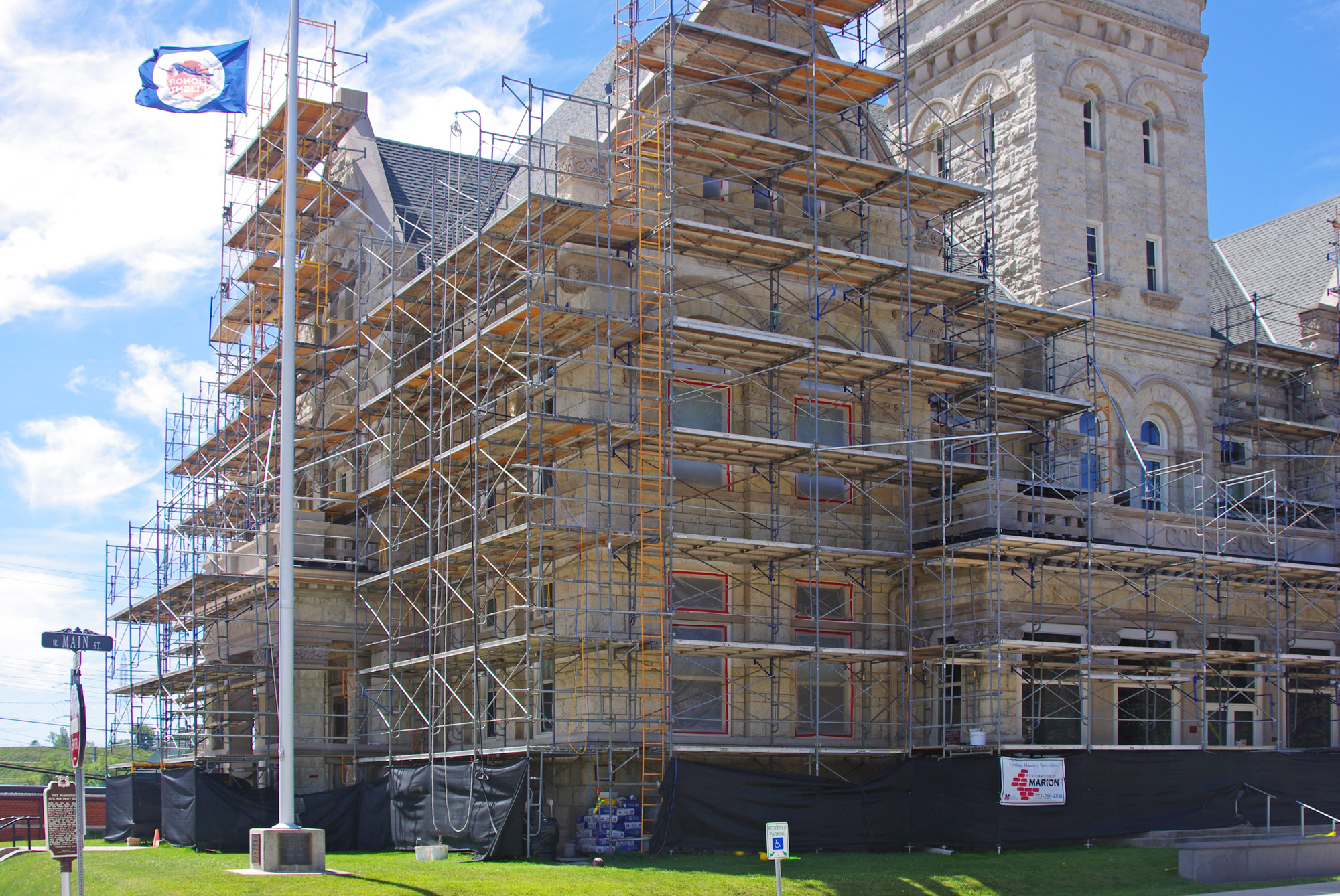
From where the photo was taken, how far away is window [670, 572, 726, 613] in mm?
28969

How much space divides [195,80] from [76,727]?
13.7m

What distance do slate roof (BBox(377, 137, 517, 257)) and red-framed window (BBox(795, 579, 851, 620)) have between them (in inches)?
415

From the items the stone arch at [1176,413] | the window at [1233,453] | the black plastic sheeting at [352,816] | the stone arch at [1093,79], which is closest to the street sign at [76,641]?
the black plastic sheeting at [352,816]

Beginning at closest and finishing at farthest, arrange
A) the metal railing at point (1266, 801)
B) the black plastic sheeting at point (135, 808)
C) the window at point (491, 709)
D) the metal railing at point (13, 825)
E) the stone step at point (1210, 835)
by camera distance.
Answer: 1. the stone step at point (1210, 835)
2. the metal railing at point (1266, 801)
3. the window at point (491, 709)
4. the black plastic sheeting at point (135, 808)
5. the metal railing at point (13, 825)

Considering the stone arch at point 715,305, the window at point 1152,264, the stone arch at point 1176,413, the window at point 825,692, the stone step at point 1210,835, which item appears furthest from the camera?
the window at point 1152,264

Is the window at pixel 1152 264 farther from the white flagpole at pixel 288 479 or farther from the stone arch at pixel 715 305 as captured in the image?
the white flagpole at pixel 288 479

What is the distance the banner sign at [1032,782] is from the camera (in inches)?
1054

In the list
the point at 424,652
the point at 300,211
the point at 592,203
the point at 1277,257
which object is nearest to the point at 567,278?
the point at 592,203

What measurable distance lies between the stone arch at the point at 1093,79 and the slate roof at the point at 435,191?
592 inches

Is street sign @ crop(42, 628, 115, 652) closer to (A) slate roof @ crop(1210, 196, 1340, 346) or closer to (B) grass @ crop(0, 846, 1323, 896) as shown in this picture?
(B) grass @ crop(0, 846, 1323, 896)

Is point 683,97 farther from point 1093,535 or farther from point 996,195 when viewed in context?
point 1093,535

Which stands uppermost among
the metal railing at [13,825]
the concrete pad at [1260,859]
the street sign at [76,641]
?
the street sign at [76,641]

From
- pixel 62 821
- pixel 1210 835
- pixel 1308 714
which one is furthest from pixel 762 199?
pixel 62 821

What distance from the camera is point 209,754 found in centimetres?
3188
